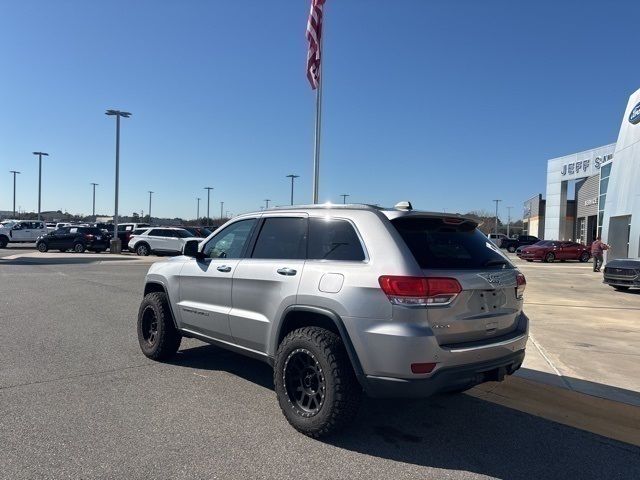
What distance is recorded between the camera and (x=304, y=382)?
4180 millimetres

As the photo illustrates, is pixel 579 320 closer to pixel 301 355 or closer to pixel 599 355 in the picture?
pixel 599 355

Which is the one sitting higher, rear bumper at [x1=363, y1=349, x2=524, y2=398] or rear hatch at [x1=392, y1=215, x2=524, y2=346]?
rear hatch at [x1=392, y1=215, x2=524, y2=346]

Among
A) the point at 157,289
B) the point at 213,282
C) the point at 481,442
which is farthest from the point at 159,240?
the point at 481,442

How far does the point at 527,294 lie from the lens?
44.9 feet

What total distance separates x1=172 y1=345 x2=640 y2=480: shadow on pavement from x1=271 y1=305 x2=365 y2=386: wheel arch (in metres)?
0.69

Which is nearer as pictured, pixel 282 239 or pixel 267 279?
pixel 267 279

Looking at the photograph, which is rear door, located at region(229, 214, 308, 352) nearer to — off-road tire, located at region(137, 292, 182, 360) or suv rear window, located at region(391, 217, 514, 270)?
suv rear window, located at region(391, 217, 514, 270)

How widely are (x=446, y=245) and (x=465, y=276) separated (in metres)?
0.35

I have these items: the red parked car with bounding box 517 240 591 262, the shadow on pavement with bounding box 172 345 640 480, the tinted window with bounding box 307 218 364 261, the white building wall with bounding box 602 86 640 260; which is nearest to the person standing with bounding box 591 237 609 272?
the white building wall with bounding box 602 86 640 260

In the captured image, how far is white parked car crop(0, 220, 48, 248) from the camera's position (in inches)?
1437

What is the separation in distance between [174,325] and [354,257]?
2925 millimetres

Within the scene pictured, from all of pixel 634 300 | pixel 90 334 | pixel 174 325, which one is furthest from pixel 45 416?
pixel 634 300

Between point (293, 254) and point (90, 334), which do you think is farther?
point (90, 334)

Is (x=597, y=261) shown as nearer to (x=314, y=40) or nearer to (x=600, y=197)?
(x=600, y=197)
